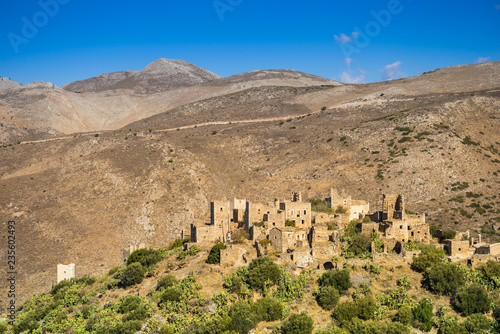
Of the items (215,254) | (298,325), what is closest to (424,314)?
(298,325)

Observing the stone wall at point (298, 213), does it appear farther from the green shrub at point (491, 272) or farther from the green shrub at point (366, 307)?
the green shrub at point (491, 272)

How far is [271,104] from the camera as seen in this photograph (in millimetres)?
126688

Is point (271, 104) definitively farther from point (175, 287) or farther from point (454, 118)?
point (175, 287)

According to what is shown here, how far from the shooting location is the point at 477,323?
2517cm

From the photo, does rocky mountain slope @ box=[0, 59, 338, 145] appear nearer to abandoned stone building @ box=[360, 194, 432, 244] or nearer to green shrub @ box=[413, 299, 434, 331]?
abandoned stone building @ box=[360, 194, 432, 244]

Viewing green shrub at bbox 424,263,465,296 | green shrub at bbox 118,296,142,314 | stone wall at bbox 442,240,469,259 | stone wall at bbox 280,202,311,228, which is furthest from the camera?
stone wall at bbox 280,202,311,228

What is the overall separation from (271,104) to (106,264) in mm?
82354

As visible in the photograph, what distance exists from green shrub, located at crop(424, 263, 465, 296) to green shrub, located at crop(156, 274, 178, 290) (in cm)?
1505

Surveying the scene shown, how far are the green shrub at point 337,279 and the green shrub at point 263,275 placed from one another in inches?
104

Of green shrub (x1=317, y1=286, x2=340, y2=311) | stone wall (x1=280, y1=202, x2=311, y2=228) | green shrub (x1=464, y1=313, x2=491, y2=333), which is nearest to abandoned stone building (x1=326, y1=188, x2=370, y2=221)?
stone wall (x1=280, y1=202, x2=311, y2=228)

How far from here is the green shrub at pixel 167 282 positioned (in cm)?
3017

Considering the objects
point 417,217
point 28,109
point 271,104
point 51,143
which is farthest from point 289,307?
point 28,109

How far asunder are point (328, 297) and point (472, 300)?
7.73 metres

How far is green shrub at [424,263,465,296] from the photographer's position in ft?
89.7
